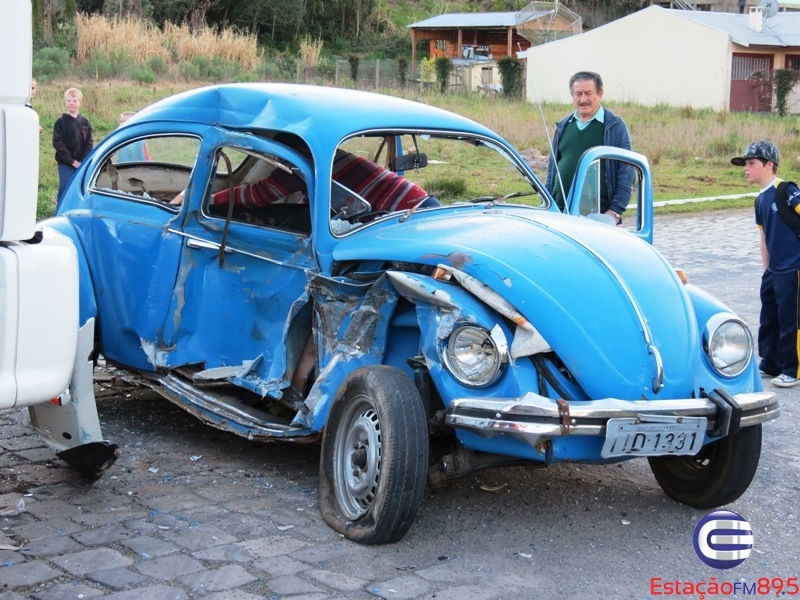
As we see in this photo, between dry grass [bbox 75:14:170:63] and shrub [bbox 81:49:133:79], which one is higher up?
dry grass [bbox 75:14:170:63]

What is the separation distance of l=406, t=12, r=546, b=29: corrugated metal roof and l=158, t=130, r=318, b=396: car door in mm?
52209

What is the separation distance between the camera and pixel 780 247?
24.7ft

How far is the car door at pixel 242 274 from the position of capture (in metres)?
5.40

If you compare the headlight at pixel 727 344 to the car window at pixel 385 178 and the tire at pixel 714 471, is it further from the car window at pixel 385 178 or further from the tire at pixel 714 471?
the car window at pixel 385 178

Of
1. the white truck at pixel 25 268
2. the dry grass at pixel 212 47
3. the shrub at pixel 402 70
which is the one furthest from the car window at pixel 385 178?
the shrub at pixel 402 70

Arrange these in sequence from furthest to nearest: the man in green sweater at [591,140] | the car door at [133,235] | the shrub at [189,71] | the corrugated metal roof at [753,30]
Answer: the corrugated metal roof at [753,30] → the shrub at [189,71] → the man in green sweater at [591,140] → the car door at [133,235]

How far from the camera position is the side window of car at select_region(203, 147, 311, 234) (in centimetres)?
582

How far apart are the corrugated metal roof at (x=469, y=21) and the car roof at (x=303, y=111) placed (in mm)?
51818

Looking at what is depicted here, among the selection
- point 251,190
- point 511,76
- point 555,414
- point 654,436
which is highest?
point 511,76

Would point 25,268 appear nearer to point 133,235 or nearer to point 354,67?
point 133,235

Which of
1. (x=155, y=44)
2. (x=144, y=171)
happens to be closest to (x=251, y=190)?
(x=144, y=171)

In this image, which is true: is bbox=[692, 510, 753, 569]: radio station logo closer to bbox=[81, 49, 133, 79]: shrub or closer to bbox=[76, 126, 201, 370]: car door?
bbox=[76, 126, 201, 370]: car door

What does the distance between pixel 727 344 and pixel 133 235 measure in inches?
134

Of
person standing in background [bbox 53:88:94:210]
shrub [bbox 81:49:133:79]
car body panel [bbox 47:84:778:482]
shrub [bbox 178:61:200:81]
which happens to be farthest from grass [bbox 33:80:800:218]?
car body panel [bbox 47:84:778:482]
